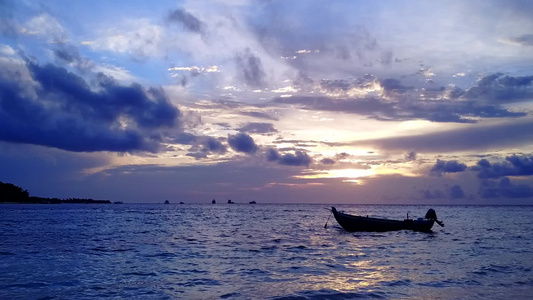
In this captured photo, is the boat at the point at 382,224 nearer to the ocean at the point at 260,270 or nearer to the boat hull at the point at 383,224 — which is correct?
the boat hull at the point at 383,224

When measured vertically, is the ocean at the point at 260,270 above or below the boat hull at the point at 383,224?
below

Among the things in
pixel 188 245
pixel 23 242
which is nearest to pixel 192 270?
pixel 188 245

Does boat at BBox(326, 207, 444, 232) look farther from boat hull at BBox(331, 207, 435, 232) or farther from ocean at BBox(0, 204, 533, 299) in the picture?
ocean at BBox(0, 204, 533, 299)

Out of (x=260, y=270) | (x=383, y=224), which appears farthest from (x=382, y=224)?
(x=260, y=270)

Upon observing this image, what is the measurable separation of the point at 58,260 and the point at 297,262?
1619 cm

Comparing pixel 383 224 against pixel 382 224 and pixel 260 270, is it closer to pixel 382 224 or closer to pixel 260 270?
pixel 382 224

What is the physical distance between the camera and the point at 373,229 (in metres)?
53.7

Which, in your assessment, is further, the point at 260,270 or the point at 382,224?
the point at 382,224

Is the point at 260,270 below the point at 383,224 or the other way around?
below

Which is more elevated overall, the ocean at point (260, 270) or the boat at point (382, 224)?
the boat at point (382, 224)

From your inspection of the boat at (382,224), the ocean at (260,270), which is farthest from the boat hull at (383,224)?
the ocean at (260,270)

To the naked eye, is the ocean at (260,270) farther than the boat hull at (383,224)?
No

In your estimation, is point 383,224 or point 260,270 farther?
point 383,224

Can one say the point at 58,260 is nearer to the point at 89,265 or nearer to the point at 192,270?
the point at 89,265
